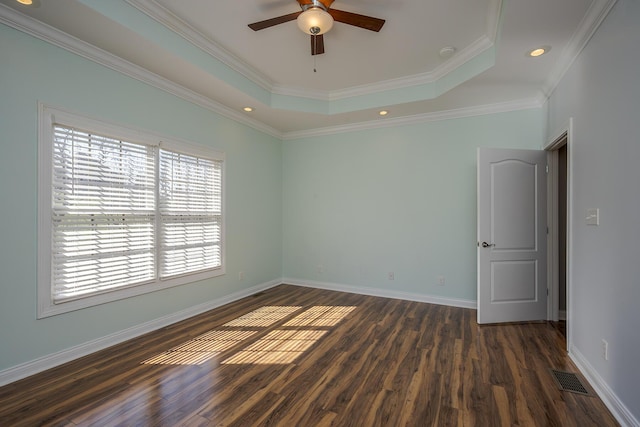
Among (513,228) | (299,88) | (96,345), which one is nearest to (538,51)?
(513,228)

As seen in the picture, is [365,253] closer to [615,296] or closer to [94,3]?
[615,296]

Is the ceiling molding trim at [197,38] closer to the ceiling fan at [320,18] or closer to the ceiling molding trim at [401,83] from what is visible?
the ceiling molding trim at [401,83]

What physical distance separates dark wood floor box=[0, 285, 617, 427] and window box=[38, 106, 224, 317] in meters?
0.64

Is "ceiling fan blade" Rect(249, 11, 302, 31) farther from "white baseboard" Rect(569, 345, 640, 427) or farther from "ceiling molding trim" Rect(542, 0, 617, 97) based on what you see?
"white baseboard" Rect(569, 345, 640, 427)

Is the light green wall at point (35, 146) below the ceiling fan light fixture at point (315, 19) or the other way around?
below

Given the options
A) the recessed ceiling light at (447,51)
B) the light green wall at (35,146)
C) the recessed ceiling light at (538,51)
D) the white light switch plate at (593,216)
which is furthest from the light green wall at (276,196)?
the white light switch plate at (593,216)

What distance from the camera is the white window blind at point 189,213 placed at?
11.7 ft

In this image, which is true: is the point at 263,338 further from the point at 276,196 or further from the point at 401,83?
the point at 401,83

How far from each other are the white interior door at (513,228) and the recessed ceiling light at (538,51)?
1080 millimetres

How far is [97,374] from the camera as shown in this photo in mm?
2447

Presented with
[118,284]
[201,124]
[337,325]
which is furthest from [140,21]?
[337,325]

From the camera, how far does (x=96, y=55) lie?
2.77 metres

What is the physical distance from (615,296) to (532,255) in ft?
5.76

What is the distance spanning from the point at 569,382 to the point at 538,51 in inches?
114
